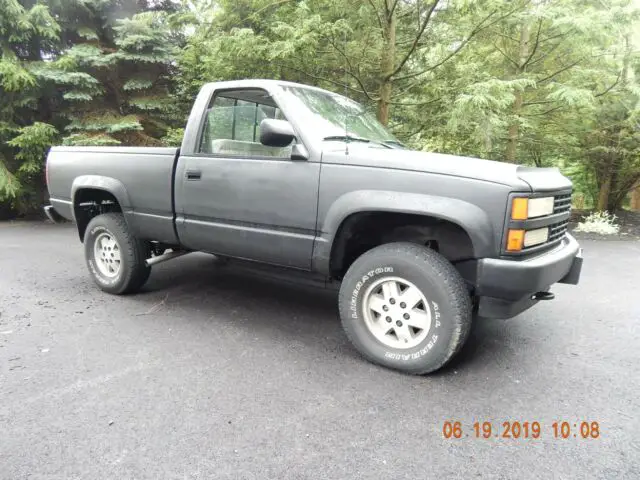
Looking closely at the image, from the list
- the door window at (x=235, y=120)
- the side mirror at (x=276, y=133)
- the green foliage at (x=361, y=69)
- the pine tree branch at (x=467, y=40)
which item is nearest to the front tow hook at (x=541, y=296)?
the side mirror at (x=276, y=133)

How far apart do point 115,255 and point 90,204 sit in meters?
0.70

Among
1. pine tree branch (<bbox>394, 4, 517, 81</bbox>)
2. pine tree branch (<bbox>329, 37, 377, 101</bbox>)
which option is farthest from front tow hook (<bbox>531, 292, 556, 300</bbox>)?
pine tree branch (<bbox>329, 37, 377, 101</bbox>)

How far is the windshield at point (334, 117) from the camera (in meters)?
3.24

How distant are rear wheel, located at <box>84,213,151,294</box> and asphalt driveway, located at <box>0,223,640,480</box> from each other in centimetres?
18

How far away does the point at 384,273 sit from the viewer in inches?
110

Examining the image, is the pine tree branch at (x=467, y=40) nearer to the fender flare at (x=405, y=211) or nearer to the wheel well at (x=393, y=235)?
the wheel well at (x=393, y=235)

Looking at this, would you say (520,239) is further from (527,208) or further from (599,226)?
(599,226)

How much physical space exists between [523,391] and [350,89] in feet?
18.4

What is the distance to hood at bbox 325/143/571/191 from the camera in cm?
246

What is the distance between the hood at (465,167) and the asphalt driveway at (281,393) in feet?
4.05

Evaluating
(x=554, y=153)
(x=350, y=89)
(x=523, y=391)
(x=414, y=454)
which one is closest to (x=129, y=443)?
(x=414, y=454)

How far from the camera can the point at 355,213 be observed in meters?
2.86

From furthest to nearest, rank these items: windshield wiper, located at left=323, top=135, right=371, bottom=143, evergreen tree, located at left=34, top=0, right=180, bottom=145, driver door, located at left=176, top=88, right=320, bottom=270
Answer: evergreen tree, located at left=34, top=0, right=180, bottom=145 → windshield wiper, located at left=323, top=135, right=371, bottom=143 → driver door, located at left=176, top=88, right=320, bottom=270

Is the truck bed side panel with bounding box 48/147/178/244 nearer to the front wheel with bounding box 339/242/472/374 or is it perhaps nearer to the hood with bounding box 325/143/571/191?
the hood with bounding box 325/143/571/191
